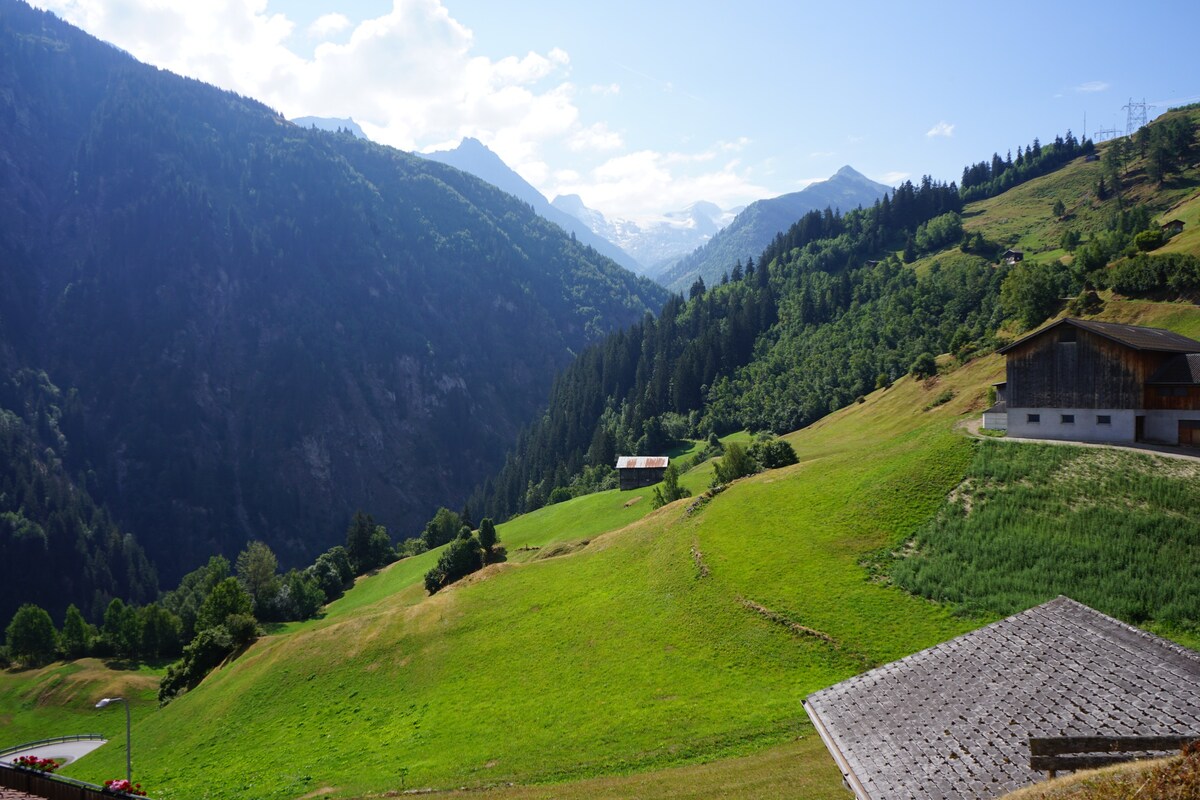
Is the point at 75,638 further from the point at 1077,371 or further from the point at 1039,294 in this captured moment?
the point at 1039,294

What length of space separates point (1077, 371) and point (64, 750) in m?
101

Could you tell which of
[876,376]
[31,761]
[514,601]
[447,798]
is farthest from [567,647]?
[876,376]

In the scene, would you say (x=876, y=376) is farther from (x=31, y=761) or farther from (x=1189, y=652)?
(x=31, y=761)

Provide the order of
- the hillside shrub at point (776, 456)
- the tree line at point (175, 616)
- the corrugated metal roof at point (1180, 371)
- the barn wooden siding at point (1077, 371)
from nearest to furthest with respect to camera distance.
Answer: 1. the corrugated metal roof at point (1180, 371)
2. the barn wooden siding at point (1077, 371)
3. the hillside shrub at point (776, 456)
4. the tree line at point (175, 616)

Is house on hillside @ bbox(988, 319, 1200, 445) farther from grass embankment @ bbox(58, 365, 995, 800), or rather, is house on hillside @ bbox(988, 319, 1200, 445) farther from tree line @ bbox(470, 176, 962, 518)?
tree line @ bbox(470, 176, 962, 518)

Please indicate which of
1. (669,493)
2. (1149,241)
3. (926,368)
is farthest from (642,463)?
(1149,241)

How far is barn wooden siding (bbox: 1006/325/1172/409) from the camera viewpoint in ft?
154

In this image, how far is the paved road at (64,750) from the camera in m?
67.2

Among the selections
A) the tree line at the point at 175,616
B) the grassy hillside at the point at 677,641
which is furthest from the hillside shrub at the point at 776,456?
the tree line at the point at 175,616

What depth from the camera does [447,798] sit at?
103 ft

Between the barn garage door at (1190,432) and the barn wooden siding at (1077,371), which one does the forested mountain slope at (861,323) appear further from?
the barn garage door at (1190,432)

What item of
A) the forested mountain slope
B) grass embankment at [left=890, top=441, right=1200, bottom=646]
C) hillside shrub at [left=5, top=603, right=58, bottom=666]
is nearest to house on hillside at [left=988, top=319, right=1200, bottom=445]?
grass embankment at [left=890, top=441, right=1200, bottom=646]

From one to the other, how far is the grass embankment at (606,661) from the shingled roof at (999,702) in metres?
8.39

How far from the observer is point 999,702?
54.9 ft
